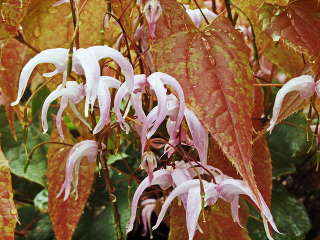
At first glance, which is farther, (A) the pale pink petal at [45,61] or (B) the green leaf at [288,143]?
(B) the green leaf at [288,143]

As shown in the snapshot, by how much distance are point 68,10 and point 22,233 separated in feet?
0.90

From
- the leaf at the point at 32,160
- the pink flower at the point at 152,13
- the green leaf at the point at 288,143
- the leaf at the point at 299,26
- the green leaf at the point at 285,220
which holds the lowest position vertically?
the green leaf at the point at 285,220

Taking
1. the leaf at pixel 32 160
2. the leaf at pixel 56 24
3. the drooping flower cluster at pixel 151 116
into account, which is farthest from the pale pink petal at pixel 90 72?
the leaf at pixel 32 160

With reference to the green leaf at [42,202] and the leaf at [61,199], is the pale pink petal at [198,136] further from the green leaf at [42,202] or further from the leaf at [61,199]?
the green leaf at [42,202]

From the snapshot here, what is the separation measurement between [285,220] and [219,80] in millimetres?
269

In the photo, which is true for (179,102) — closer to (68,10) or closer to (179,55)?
(179,55)

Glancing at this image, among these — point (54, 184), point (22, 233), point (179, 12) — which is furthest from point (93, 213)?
point (179, 12)

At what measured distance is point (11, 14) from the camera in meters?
0.34

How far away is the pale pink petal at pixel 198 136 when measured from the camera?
0.29 m


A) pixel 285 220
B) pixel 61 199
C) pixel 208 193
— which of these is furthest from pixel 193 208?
pixel 285 220

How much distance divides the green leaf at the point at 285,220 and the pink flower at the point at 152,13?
0.78 feet

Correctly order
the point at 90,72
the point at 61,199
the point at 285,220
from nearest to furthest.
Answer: the point at 90,72 → the point at 61,199 → the point at 285,220

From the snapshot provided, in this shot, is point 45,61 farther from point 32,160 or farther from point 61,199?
point 32,160

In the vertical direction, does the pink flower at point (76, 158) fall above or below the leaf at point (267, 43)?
below
